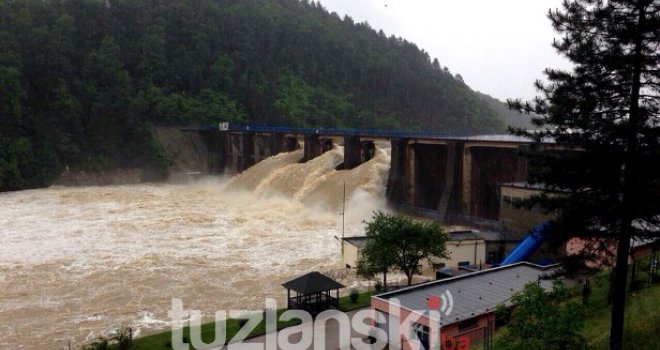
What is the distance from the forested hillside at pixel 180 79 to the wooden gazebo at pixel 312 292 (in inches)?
2189

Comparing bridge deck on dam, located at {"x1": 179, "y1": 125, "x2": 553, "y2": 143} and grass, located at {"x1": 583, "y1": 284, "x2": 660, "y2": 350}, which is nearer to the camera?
grass, located at {"x1": 583, "y1": 284, "x2": 660, "y2": 350}

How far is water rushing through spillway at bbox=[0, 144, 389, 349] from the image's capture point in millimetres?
21953

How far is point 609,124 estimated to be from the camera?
37.6 feet

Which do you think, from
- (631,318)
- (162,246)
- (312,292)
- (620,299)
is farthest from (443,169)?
(620,299)

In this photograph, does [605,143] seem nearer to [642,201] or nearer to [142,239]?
[642,201]

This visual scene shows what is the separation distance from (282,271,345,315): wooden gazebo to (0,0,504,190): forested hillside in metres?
55.6

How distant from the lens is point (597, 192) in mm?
12016

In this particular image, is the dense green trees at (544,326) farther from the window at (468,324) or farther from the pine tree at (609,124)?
the window at (468,324)

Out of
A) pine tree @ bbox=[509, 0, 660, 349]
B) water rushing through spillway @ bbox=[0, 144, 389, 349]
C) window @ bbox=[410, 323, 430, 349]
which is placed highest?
pine tree @ bbox=[509, 0, 660, 349]

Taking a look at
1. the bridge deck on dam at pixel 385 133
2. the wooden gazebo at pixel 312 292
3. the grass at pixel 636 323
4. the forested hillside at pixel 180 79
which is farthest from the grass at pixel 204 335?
the forested hillside at pixel 180 79

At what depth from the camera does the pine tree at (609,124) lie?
A: 36.3 feet

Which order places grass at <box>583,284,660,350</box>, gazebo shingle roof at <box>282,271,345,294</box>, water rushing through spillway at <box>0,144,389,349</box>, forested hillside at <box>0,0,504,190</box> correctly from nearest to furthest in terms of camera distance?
grass at <box>583,284,660,350</box> < gazebo shingle roof at <box>282,271,345,294</box> < water rushing through spillway at <box>0,144,389,349</box> < forested hillside at <box>0,0,504,190</box>

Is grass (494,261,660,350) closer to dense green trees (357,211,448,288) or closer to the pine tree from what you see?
the pine tree

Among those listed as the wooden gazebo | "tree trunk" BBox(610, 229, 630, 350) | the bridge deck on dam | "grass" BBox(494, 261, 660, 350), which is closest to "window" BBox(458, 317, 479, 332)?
"grass" BBox(494, 261, 660, 350)
